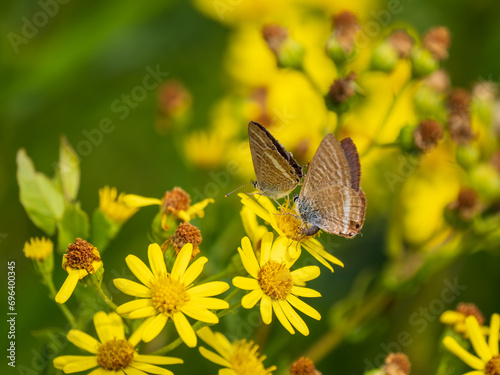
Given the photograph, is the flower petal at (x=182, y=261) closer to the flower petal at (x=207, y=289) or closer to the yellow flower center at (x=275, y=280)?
the flower petal at (x=207, y=289)

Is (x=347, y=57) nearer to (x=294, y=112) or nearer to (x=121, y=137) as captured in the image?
(x=294, y=112)

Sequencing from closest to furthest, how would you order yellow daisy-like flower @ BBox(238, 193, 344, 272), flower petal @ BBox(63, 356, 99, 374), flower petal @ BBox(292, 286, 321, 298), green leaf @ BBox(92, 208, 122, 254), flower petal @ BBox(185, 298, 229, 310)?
flower petal @ BBox(63, 356, 99, 374), flower petal @ BBox(185, 298, 229, 310), flower petal @ BBox(292, 286, 321, 298), yellow daisy-like flower @ BBox(238, 193, 344, 272), green leaf @ BBox(92, 208, 122, 254)

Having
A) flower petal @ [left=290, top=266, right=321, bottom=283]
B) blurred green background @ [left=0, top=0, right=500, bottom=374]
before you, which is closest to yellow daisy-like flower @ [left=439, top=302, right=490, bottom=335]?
blurred green background @ [left=0, top=0, right=500, bottom=374]

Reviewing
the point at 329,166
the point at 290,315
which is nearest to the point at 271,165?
the point at 329,166

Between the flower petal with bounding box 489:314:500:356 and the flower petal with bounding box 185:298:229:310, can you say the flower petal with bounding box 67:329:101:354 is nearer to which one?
the flower petal with bounding box 185:298:229:310

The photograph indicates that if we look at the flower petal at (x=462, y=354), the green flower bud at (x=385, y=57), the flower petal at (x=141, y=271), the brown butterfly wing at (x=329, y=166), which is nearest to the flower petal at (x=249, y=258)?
the flower petal at (x=141, y=271)

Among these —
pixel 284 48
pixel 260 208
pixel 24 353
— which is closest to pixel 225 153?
pixel 284 48
